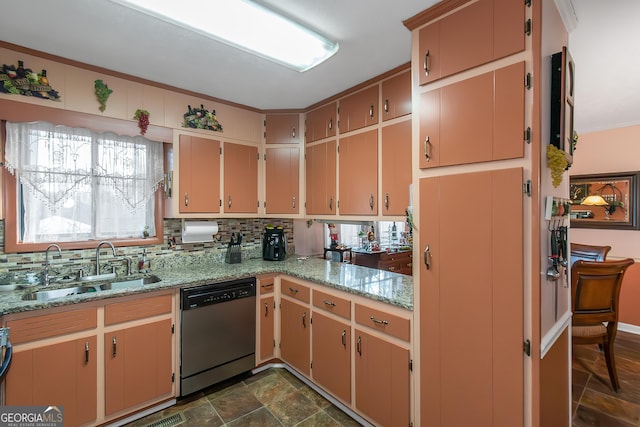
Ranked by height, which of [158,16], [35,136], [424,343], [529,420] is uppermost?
[158,16]

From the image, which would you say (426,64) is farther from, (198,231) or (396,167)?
(198,231)

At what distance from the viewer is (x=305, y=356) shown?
8.04ft

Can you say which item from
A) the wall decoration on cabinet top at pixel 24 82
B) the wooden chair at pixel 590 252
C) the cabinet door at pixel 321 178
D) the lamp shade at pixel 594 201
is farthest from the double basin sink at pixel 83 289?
the lamp shade at pixel 594 201

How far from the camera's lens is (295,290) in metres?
2.55

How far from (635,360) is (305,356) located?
333 centimetres

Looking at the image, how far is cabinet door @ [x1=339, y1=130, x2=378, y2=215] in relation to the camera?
2.42 meters

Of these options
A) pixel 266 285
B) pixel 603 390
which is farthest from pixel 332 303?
pixel 603 390

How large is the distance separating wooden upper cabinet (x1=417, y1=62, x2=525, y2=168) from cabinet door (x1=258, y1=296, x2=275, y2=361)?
73.2 inches

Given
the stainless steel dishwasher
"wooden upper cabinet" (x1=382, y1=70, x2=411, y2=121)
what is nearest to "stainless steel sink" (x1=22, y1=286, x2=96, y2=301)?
the stainless steel dishwasher

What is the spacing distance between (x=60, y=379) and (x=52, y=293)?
624mm

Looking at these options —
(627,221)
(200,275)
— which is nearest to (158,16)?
(200,275)

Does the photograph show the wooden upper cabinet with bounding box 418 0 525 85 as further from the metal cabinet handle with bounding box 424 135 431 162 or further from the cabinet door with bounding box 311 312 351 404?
the cabinet door with bounding box 311 312 351 404

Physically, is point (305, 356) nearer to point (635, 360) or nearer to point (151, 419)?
point (151, 419)

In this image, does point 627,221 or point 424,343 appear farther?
point 627,221
